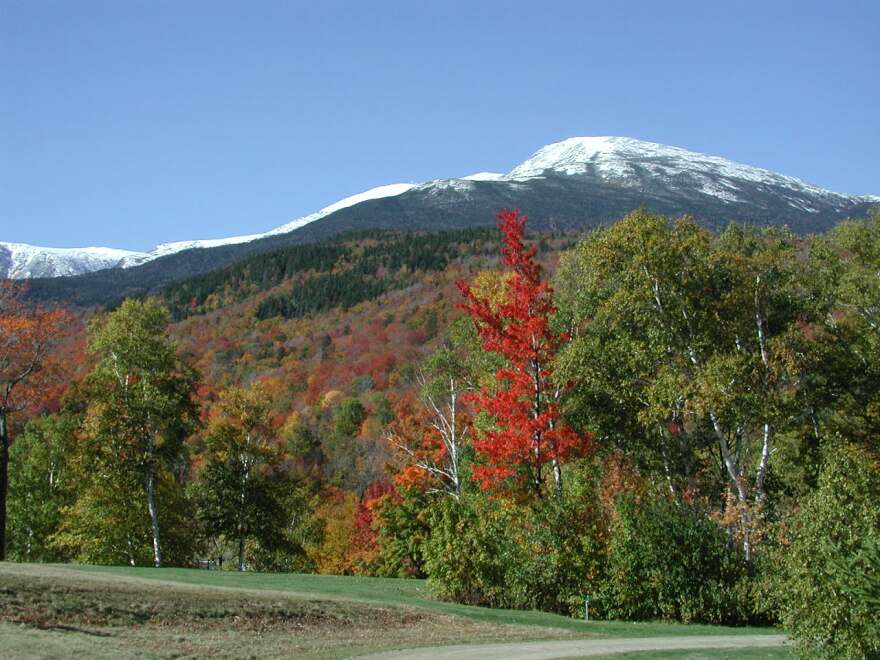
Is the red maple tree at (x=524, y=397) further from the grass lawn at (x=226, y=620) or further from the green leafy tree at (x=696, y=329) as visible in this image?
the grass lawn at (x=226, y=620)

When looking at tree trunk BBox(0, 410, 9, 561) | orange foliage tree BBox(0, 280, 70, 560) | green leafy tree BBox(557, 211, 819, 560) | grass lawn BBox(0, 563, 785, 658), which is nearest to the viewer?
grass lawn BBox(0, 563, 785, 658)

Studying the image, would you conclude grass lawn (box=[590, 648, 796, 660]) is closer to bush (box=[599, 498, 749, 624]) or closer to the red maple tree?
bush (box=[599, 498, 749, 624])

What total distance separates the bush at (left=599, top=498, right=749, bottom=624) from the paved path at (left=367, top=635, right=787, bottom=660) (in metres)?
4.52

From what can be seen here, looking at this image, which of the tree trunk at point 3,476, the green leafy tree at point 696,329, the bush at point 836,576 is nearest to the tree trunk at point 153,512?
the tree trunk at point 3,476

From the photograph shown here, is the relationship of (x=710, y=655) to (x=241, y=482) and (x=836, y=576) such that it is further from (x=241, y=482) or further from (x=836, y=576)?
(x=241, y=482)

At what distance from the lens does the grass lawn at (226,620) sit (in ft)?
62.4

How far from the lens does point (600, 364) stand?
108 ft

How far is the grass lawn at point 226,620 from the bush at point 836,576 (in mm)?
9149

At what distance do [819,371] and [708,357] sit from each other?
442 centimetres

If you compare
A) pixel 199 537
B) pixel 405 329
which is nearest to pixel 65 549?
pixel 199 537

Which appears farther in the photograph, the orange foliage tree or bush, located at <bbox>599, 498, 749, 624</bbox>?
the orange foliage tree

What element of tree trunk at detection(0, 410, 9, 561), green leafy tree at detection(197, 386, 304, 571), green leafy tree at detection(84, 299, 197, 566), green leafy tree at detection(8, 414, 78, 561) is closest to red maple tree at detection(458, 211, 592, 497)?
green leafy tree at detection(84, 299, 197, 566)

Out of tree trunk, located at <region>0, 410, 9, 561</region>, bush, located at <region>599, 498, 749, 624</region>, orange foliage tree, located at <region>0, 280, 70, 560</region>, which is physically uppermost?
orange foliage tree, located at <region>0, 280, 70, 560</region>

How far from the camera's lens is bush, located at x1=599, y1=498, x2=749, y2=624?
100ft
